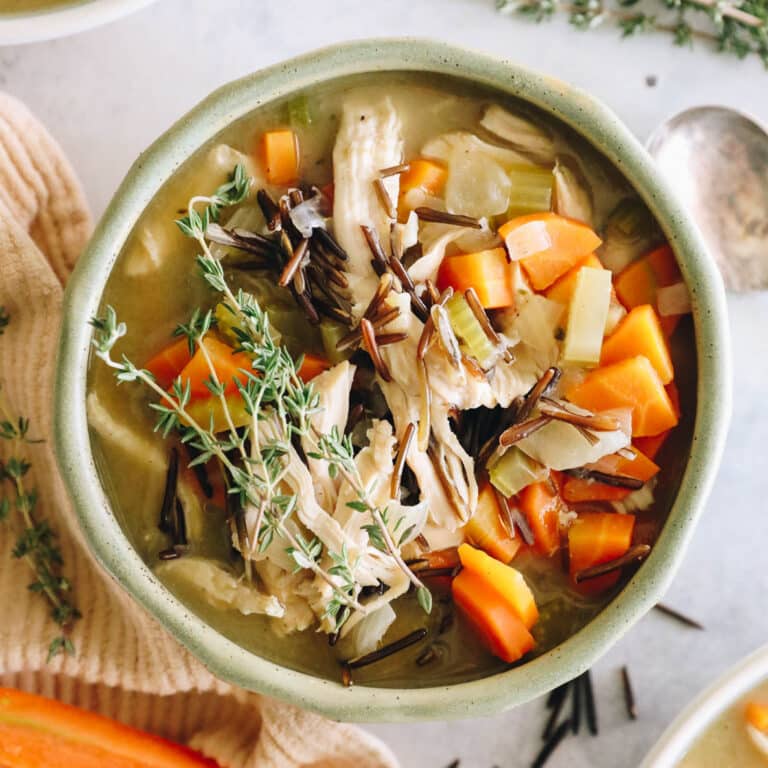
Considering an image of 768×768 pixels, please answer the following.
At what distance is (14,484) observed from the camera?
6.87ft

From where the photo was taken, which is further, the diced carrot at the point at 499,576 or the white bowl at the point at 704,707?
the white bowl at the point at 704,707

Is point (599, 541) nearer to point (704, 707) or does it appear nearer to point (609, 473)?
point (609, 473)

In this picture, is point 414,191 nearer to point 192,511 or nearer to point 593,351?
point 593,351

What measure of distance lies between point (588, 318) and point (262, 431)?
50 cm

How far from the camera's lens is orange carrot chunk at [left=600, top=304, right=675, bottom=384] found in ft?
5.27

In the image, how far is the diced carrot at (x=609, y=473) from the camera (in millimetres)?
1635

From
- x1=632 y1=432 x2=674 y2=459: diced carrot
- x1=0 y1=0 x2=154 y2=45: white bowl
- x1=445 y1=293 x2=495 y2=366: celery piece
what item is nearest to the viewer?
x1=445 y1=293 x2=495 y2=366: celery piece

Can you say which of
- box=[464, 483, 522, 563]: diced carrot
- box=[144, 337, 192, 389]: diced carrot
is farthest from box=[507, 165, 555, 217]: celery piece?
box=[144, 337, 192, 389]: diced carrot

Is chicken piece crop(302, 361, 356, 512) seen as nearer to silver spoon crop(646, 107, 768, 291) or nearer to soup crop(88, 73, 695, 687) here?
soup crop(88, 73, 695, 687)

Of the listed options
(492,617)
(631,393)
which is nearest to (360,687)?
(492,617)

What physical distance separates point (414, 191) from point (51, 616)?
108 centimetres

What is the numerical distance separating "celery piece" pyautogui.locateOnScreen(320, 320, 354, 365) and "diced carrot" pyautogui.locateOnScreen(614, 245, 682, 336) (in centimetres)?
42

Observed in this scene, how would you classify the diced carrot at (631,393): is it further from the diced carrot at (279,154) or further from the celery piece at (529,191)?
the diced carrot at (279,154)

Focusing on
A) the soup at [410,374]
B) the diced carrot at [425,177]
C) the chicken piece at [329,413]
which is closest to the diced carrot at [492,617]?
the soup at [410,374]
